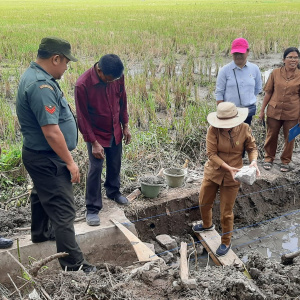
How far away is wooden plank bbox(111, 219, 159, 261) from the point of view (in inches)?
128

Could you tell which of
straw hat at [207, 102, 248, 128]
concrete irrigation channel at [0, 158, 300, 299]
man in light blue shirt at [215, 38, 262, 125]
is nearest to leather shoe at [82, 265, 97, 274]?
concrete irrigation channel at [0, 158, 300, 299]

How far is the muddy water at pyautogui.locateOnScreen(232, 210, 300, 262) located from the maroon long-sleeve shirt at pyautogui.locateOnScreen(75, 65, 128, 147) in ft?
5.73

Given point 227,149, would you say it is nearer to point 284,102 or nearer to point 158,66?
point 284,102

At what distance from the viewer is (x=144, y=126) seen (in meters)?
6.34

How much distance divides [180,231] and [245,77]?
6.45ft

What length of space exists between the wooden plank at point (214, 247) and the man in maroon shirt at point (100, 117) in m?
1.10

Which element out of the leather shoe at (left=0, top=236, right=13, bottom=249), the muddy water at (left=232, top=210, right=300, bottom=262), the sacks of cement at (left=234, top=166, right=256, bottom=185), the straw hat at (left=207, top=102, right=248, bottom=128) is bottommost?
the muddy water at (left=232, top=210, right=300, bottom=262)

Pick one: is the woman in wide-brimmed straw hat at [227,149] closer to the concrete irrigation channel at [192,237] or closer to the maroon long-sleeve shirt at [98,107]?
the concrete irrigation channel at [192,237]

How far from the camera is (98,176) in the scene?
376cm

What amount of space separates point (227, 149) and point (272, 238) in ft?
4.69

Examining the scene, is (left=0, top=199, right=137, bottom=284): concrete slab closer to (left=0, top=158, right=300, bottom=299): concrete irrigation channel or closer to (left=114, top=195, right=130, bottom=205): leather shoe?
(left=0, top=158, right=300, bottom=299): concrete irrigation channel

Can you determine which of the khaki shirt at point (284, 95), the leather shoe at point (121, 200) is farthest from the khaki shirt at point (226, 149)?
the khaki shirt at point (284, 95)

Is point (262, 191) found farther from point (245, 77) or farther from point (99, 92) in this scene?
point (99, 92)

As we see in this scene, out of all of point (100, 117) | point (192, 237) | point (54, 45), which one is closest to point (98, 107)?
point (100, 117)
